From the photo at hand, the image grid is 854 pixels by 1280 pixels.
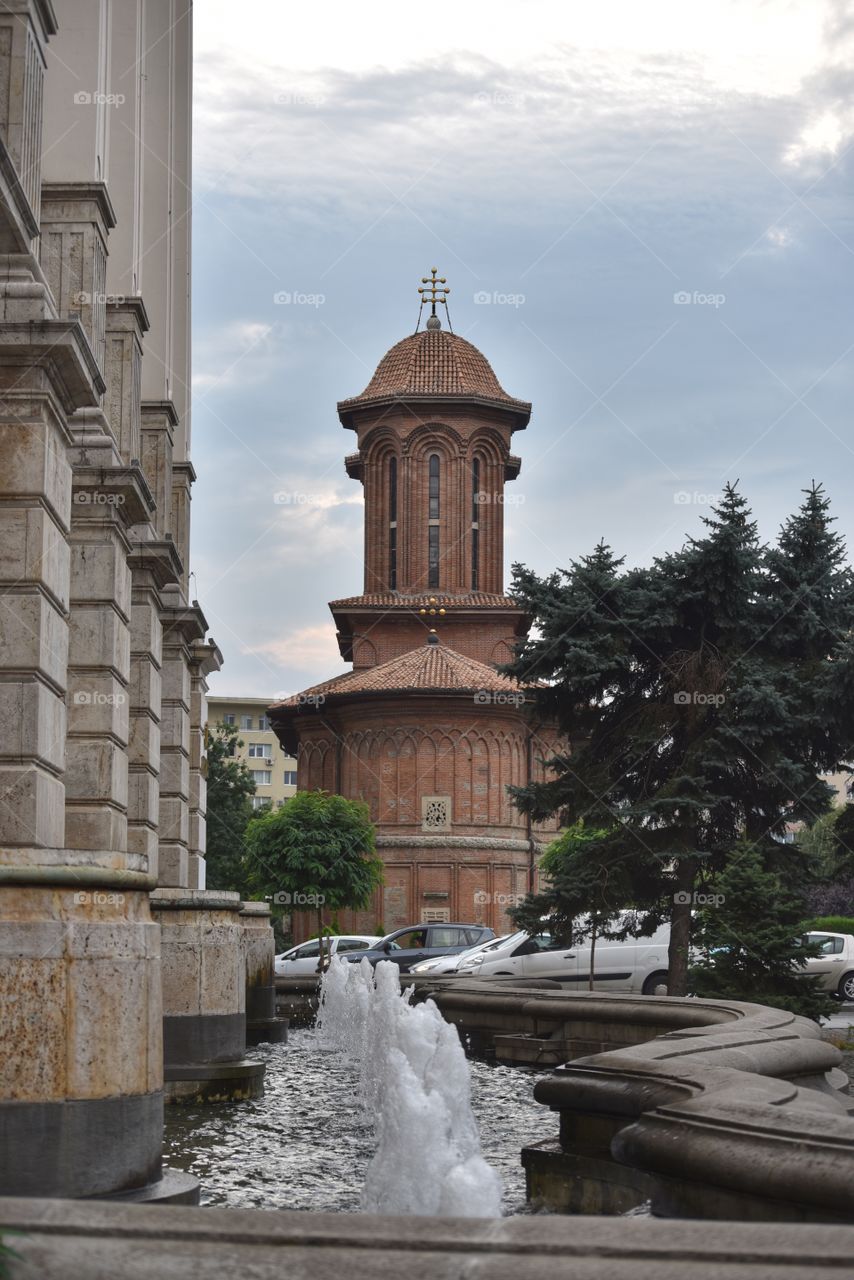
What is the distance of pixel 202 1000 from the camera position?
13148 mm

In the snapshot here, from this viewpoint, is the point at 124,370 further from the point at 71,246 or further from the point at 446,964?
the point at 446,964

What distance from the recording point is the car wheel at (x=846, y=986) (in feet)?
93.4

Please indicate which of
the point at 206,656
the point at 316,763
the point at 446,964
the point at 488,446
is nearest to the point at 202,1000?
the point at 206,656

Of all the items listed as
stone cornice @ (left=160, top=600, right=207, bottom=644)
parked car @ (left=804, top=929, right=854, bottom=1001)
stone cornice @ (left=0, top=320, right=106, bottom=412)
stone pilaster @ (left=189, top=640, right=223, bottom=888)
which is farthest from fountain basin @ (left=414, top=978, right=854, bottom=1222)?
parked car @ (left=804, top=929, right=854, bottom=1001)

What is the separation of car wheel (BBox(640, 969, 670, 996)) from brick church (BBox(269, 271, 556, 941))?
26.8 m

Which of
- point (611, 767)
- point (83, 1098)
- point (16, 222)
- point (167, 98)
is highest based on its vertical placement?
point (167, 98)

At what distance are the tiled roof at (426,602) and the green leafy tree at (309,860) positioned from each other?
22.7 metres

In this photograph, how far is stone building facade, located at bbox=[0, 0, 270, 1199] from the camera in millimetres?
6172

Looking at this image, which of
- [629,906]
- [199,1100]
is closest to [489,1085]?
[199,1100]

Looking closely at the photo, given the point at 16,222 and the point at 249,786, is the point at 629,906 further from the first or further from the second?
the point at 249,786

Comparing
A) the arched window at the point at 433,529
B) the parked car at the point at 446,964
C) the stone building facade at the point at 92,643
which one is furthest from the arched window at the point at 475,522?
the stone building facade at the point at 92,643

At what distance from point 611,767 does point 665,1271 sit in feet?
75.5

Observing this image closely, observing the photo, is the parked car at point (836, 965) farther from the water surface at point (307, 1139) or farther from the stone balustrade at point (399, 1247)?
the stone balustrade at point (399, 1247)

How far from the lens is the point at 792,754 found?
2575cm
